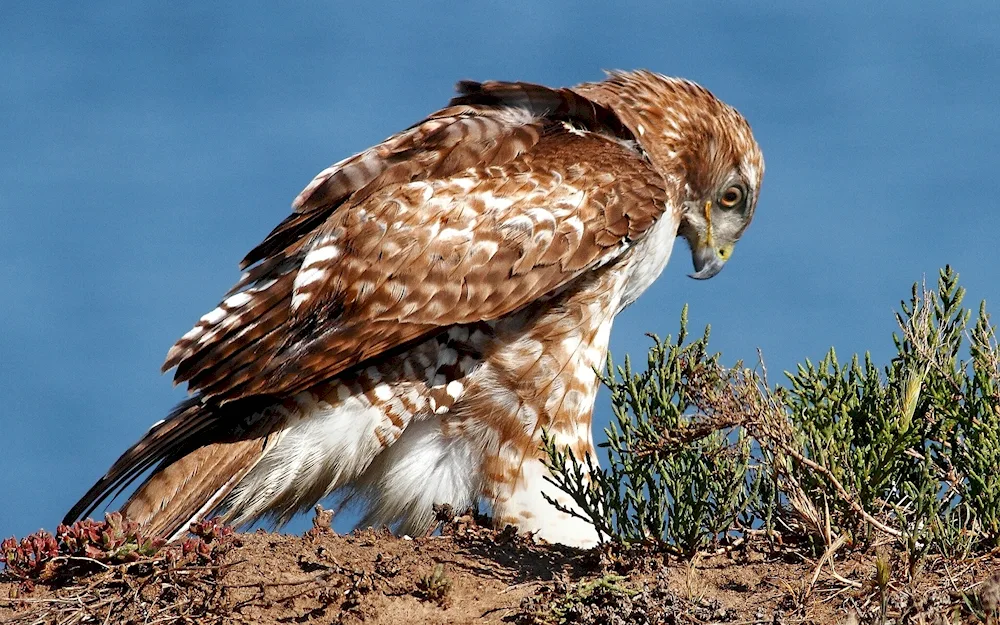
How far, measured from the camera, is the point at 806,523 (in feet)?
A: 14.6

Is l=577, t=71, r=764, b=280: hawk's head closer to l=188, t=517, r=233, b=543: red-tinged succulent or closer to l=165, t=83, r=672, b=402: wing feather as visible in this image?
l=165, t=83, r=672, b=402: wing feather

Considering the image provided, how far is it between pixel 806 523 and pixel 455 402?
197 centimetres

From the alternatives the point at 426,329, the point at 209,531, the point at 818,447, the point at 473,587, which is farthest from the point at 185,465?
the point at 818,447

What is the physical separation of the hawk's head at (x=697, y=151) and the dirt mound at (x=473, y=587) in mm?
2453

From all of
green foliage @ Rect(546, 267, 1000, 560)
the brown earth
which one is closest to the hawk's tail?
the brown earth

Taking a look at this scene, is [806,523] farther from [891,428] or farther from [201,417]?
[201,417]

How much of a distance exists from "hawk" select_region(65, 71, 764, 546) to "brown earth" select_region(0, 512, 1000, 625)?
2.22 feet

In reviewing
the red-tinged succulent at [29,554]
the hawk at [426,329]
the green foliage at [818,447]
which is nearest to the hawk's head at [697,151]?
the hawk at [426,329]

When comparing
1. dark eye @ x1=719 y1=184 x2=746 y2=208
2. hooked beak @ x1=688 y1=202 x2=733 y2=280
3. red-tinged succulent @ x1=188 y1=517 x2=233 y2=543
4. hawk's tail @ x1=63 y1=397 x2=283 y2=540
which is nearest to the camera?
red-tinged succulent @ x1=188 y1=517 x2=233 y2=543

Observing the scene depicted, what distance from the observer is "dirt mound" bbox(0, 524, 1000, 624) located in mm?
4035

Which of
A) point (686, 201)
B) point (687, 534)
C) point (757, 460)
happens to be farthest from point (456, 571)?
point (686, 201)

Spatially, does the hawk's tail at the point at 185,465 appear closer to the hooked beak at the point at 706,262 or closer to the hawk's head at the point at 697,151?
the hawk's head at the point at 697,151

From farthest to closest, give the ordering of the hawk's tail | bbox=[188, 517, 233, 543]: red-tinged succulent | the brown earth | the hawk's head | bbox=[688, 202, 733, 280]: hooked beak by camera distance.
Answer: bbox=[688, 202, 733, 280]: hooked beak
the hawk's head
the hawk's tail
bbox=[188, 517, 233, 543]: red-tinged succulent
the brown earth

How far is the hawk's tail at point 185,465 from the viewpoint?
5.39 m
